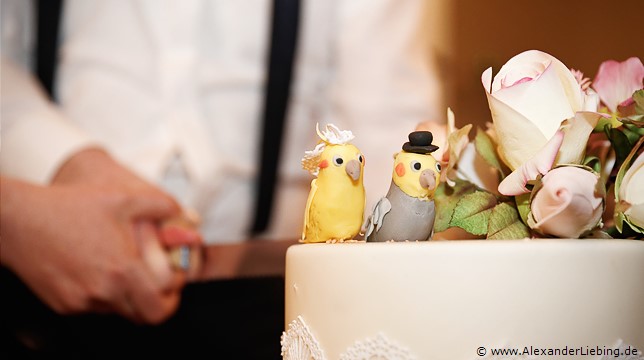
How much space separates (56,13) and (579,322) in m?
1.02

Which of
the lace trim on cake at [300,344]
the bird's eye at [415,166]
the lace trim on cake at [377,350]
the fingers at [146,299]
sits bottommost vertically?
the fingers at [146,299]

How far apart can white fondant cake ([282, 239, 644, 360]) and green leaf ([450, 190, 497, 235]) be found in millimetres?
55

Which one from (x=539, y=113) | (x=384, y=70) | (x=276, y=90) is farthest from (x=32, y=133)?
(x=539, y=113)

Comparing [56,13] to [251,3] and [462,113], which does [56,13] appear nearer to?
[251,3]

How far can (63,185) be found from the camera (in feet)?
3.07

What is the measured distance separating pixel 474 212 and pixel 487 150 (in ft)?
0.18

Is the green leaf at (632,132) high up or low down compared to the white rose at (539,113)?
down

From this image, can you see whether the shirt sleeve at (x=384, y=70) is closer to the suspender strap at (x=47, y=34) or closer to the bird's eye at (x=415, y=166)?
the suspender strap at (x=47, y=34)

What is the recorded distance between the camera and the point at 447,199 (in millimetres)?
403

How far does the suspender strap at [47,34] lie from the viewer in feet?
3.56

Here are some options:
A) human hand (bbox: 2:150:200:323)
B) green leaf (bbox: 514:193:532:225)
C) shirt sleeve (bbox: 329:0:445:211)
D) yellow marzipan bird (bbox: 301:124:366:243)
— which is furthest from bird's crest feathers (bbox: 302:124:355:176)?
shirt sleeve (bbox: 329:0:445:211)

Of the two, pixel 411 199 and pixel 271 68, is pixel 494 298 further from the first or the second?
pixel 271 68

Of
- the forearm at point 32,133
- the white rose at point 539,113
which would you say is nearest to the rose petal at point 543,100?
the white rose at point 539,113

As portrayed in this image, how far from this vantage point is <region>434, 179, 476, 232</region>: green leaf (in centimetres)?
39
